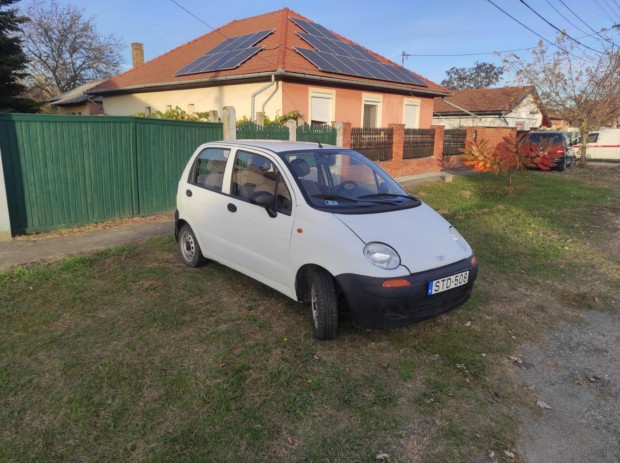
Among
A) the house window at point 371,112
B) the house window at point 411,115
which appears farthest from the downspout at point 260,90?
the house window at point 411,115

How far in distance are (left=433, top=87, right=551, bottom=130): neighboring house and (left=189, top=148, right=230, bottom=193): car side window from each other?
26.5m

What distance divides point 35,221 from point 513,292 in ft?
22.9

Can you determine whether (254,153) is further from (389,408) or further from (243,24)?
(243,24)

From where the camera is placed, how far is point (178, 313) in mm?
4301

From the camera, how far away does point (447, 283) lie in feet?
11.7

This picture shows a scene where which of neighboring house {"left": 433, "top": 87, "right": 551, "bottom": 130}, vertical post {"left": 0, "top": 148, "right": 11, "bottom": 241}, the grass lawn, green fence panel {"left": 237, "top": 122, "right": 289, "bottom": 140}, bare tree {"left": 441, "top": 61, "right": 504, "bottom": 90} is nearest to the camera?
the grass lawn

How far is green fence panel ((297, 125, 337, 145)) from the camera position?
11.2m

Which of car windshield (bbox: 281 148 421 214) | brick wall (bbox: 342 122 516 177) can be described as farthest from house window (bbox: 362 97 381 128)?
car windshield (bbox: 281 148 421 214)

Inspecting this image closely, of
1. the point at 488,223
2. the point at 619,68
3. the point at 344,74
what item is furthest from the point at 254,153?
the point at 619,68

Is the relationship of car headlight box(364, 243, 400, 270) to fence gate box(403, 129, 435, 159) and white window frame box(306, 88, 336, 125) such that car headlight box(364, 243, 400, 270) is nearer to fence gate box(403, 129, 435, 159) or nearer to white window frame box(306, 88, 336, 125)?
white window frame box(306, 88, 336, 125)

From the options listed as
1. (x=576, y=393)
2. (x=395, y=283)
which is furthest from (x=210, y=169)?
(x=576, y=393)

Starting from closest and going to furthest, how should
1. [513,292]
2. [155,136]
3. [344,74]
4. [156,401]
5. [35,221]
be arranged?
[156,401], [513,292], [35,221], [155,136], [344,74]

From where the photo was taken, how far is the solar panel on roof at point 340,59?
47.4 ft

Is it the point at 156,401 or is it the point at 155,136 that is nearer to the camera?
the point at 156,401
